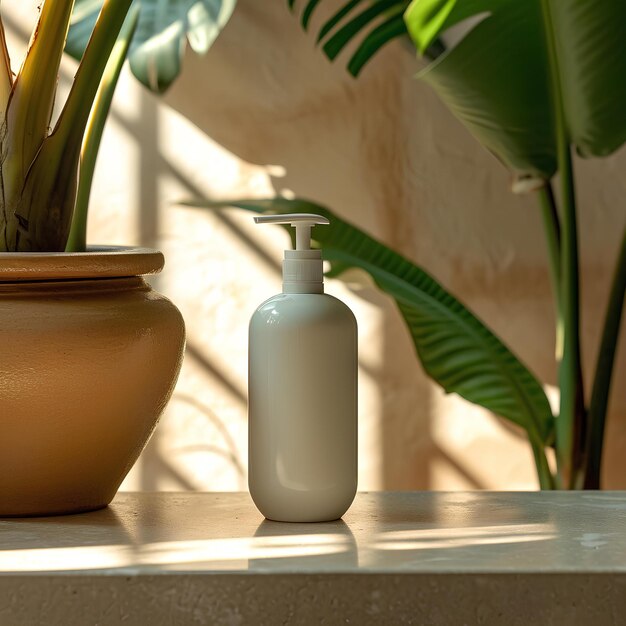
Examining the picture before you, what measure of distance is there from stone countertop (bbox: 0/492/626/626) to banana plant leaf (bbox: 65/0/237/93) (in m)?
0.82

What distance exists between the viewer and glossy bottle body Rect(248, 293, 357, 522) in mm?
510

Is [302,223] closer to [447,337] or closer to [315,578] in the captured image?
[315,578]

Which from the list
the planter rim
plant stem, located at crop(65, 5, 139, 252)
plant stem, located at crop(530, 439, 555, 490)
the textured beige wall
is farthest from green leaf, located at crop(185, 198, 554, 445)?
the planter rim

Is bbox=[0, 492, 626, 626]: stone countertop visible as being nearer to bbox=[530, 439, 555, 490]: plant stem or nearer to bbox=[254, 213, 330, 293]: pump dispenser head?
bbox=[254, 213, 330, 293]: pump dispenser head

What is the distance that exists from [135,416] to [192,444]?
116 centimetres

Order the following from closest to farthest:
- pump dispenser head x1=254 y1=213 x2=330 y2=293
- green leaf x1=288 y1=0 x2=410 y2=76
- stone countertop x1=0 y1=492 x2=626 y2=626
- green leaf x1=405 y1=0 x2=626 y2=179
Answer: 1. stone countertop x1=0 y1=492 x2=626 y2=626
2. pump dispenser head x1=254 y1=213 x2=330 y2=293
3. green leaf x1=405 y1=0 x2=626 y2=179
4. green leaf x1=288 y1=0 x2=410 y2=76

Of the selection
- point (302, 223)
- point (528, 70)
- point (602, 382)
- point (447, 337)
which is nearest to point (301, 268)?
point (302, 223)

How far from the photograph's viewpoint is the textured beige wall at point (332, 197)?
1612 millimetres

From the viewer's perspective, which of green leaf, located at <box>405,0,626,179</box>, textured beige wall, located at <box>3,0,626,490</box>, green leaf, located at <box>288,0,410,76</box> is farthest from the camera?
textured beige wall, located at <box>3,0,626,490</box>

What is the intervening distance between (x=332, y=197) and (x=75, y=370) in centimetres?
116

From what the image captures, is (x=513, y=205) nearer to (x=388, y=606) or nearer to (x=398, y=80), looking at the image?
(x=398, y=80)

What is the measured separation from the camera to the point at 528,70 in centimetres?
105

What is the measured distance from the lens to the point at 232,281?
1644 millimetres

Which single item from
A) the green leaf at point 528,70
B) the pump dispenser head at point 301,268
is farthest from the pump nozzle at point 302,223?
the green leaf at point 528,70
